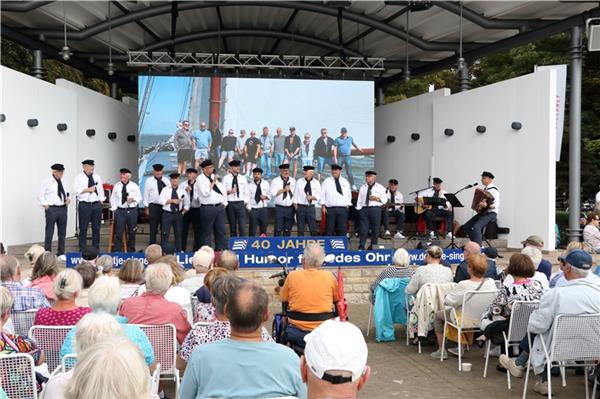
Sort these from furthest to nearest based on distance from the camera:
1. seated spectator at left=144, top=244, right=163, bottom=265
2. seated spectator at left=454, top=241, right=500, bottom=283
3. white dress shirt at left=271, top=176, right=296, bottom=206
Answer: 1. white dress shirt at left=271, top=176, right=296, bottom=206
2. seated spectator at left=454, top=241, right=500, bottom=283
3. seated spectator at left=144, top=244, right=163, bottom=265

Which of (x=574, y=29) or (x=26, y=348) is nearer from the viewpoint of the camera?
(x=26, y=348)

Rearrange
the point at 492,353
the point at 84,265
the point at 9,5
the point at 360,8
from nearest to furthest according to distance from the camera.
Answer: the point at 84,265, the point at 492,353, the point at 9,5, the point at 360,8

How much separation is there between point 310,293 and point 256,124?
36.9 ft

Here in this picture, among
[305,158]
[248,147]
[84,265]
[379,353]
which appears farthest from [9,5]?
[379,353]

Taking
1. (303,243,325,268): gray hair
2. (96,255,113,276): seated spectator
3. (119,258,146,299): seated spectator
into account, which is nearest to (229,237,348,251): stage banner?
(96,255,113,276): seated spectator

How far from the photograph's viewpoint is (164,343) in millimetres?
4391

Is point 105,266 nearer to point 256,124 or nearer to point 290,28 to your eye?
point 256,124

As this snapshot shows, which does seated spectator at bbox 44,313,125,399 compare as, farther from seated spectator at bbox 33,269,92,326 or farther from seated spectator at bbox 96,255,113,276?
seated spectator at bbox 96,255,113,276

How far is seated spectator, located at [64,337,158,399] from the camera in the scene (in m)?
1.84

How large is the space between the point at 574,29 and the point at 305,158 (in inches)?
254

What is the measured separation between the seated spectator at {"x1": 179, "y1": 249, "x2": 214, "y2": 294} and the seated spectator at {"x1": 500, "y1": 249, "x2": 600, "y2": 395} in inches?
107

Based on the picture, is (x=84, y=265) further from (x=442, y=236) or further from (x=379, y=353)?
(x=442, y=236)

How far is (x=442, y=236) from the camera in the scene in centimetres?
1405

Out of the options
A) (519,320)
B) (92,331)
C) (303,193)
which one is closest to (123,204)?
(303,193)
